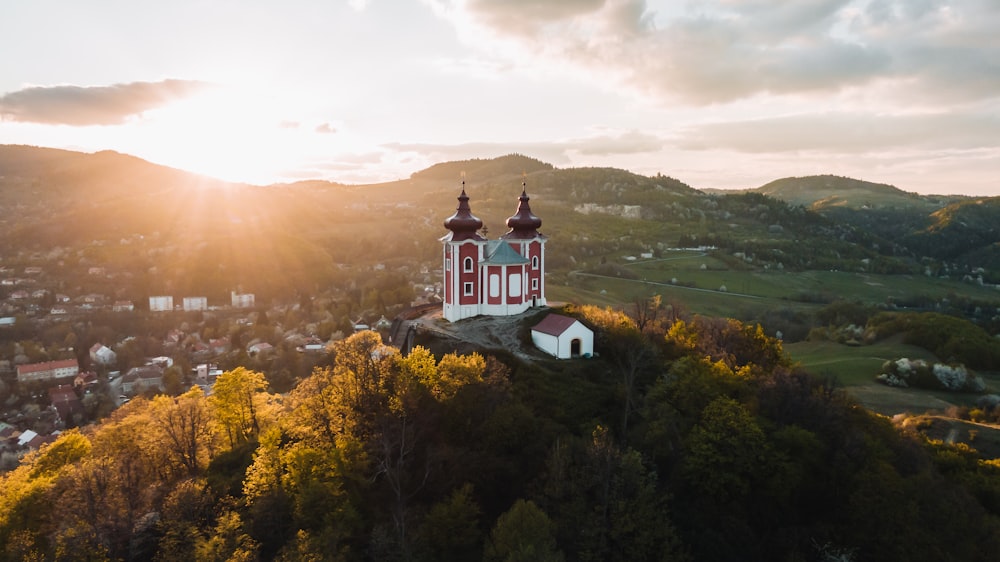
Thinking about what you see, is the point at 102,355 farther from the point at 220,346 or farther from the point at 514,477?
the point at 514,477

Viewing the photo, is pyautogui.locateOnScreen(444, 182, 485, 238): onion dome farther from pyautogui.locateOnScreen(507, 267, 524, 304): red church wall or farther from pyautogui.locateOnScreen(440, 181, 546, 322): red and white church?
pyautogui.locateOnScreen(507, 267, 524, 304): red church wall

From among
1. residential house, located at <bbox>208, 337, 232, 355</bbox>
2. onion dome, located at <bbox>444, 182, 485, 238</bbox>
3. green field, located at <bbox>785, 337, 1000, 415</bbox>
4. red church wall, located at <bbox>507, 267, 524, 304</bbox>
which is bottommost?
residential house, located at <bbox>208, 337, 232, 355</bbox>

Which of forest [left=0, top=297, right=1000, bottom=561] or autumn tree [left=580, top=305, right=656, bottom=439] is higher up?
autumn tree [left=580, top=305, right=656, bottom=439]

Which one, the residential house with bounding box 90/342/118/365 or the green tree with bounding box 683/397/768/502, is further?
the residential house with bounding box 90/342/118/365

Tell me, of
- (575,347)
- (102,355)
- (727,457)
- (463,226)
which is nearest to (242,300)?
(102,355)

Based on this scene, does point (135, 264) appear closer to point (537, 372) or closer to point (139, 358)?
point (139, 358)

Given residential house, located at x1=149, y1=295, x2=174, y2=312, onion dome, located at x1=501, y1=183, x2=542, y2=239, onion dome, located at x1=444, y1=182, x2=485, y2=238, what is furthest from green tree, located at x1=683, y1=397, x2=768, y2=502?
residential house, located at x1=149, y1=295, x2=174, y2=312

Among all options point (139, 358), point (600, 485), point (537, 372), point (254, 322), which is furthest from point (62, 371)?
point (600, 485)

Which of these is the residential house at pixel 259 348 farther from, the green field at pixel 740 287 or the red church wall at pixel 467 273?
the red church wall at pixel 467 273
